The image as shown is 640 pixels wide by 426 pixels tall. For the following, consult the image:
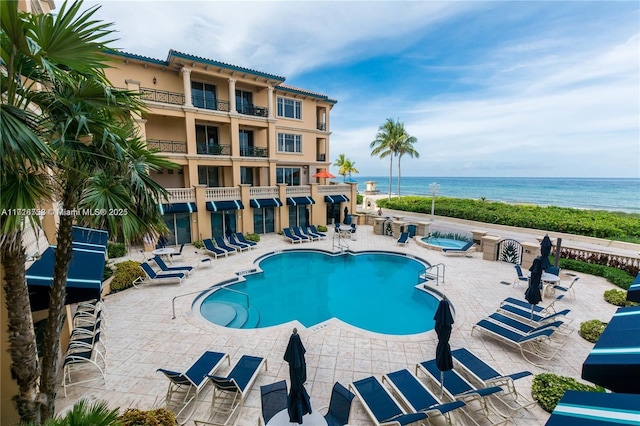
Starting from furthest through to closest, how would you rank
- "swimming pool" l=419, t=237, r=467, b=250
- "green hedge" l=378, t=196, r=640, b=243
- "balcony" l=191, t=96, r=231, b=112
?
"balcony" l=191, t=96, r=231, b=112 → "swimming pool" l=419, t=237, r=467, b=250 → "green hedge" l=378, t=196, r=640, b=243

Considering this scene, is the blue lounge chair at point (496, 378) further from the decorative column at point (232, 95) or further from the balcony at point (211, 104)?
the balcony at point (211, 104)

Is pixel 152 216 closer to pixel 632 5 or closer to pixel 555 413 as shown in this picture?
pixel 555 413

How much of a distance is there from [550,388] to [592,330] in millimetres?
4232

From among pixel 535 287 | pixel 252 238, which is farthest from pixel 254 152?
pixel 535 287

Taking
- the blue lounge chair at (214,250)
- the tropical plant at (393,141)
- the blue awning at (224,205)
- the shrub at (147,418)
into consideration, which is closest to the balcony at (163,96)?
the blue awning at (224,205)

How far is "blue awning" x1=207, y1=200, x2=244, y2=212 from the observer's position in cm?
2092

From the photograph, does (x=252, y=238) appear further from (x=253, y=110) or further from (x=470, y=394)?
(x=470, y=394)

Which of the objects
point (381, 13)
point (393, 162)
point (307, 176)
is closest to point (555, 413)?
point (381, 13)

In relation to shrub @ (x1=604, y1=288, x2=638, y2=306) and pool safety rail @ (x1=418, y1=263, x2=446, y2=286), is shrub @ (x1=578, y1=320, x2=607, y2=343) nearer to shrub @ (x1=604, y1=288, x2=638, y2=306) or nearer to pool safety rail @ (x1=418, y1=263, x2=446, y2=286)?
shrub @ (x1=604, y1=288, x2=638, y2=306)

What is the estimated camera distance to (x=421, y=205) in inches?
1331

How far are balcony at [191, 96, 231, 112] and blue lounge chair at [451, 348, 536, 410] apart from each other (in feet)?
75.9

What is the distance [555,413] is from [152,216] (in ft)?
21.3

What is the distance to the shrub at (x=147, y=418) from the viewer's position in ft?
16.6

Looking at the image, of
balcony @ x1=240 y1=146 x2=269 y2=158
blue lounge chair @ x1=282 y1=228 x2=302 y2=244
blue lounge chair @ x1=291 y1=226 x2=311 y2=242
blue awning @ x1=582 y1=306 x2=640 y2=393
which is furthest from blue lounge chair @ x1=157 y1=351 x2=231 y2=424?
balcony @ x1=240 y1=146 x2=269 y2=158
